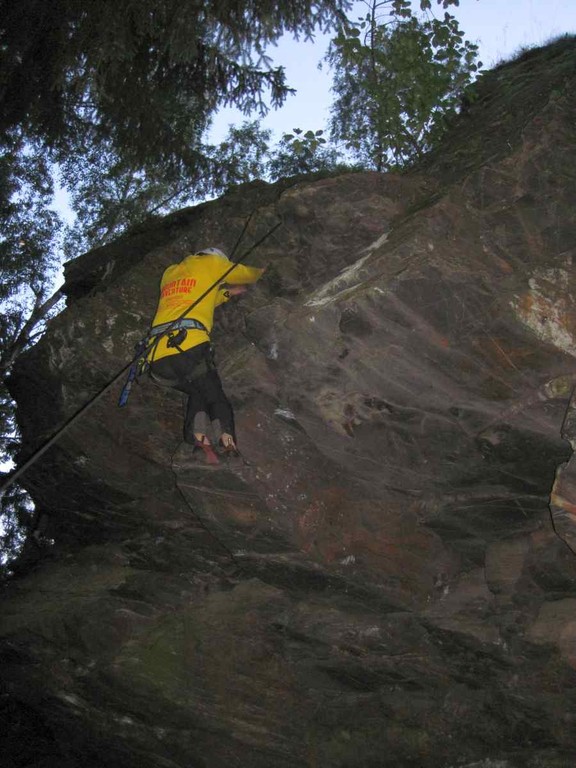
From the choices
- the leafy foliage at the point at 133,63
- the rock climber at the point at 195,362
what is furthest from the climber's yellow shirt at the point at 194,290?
the leafy foliage at the point at 133,63

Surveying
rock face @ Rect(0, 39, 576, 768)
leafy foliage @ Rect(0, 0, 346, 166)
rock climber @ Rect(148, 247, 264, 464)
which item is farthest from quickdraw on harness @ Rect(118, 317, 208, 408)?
leafy foliage @ Rect(0, 0, 346, 166)

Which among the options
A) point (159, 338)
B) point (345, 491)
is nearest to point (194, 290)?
point (159, 338)

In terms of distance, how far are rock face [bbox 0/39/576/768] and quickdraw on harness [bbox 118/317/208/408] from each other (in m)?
0.55

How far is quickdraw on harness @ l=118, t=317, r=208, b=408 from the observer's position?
5.68 meters

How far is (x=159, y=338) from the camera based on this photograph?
18.7ft

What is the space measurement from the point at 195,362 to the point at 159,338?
0.37m

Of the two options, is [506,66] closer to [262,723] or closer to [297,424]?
[297,424]

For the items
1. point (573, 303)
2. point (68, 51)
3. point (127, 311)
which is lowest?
point (573, 303)

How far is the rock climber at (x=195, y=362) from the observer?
18.8 ft

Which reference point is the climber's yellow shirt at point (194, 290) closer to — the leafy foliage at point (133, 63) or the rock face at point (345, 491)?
the rock face at point (345, 491)

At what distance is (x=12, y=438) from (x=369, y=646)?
10.9 metres

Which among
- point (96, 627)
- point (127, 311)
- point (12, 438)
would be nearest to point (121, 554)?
point (96, 627)

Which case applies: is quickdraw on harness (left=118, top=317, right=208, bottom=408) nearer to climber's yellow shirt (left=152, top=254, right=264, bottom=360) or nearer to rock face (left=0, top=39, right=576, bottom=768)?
climber's yellow shirt (left=152, top=254, right=264, bottom=360)

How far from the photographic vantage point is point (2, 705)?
8.49m
